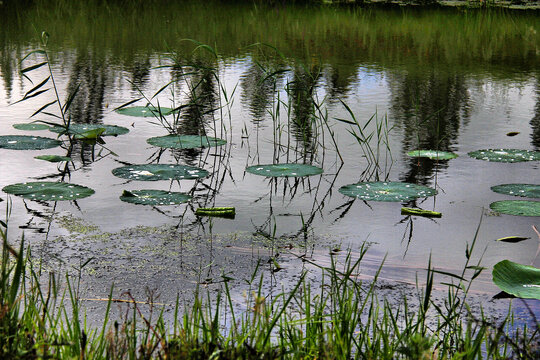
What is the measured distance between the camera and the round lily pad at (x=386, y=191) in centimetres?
294

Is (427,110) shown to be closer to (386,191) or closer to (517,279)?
(386,191)

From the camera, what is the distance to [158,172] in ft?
10.3

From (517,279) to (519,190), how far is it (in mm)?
957

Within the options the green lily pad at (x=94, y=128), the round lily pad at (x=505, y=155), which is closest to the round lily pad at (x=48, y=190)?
the green lily pad at (x=94, y=128)

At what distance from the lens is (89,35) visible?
754 cm

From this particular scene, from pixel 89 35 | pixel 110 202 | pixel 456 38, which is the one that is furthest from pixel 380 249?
pixel 456 38

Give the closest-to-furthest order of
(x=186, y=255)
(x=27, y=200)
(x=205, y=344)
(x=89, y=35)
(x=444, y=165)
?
(x=205, y=344), (x=186, y=255), (x=27, y=200), (x=444, y=165), (x=89, y=35)

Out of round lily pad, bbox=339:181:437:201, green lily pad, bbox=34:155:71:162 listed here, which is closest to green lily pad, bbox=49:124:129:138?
green lily pad, bbox=34:155:71:162

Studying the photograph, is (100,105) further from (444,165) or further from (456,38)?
(456,38)

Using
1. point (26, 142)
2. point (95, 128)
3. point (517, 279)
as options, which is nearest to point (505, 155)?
point (517, 279)

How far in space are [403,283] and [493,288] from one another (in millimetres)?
269

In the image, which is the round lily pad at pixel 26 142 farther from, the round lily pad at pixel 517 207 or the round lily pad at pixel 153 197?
the round lily pad at pixel 517 207

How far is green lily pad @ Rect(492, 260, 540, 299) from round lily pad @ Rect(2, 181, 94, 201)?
5.15ft

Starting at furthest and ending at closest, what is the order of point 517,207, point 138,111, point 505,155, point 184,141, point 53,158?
1. point 138,111
2. point 184,141
3. point 505,155
4. point 53,158
5. point 517,207
